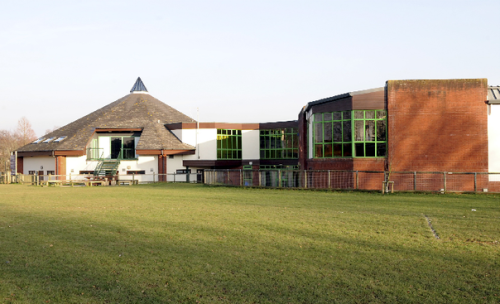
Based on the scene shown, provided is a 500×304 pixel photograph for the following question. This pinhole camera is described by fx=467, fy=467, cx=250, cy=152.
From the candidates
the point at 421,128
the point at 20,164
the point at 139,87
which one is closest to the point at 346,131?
the point at 421,128

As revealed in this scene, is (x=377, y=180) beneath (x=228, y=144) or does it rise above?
beneath

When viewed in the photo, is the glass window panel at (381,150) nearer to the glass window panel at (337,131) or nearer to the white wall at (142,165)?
the glass window panel at (337,131)

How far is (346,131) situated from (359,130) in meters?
0.79

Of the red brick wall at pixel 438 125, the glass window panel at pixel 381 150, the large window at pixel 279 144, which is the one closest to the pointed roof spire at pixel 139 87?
the large window at pixel 279 144

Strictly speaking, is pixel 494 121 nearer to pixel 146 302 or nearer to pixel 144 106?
pixel 146 302

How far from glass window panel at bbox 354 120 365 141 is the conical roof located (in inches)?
921

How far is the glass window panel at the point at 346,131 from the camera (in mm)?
27766

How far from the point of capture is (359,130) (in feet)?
90.4

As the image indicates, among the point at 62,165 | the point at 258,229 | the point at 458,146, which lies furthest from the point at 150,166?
the point at 258,229

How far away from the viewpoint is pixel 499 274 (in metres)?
7.23

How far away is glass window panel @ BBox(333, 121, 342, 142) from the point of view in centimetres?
2831

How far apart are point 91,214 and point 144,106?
41.9 m

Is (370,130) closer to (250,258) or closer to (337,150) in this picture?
(337,150)

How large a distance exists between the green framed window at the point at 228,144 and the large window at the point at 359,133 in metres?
21.7
